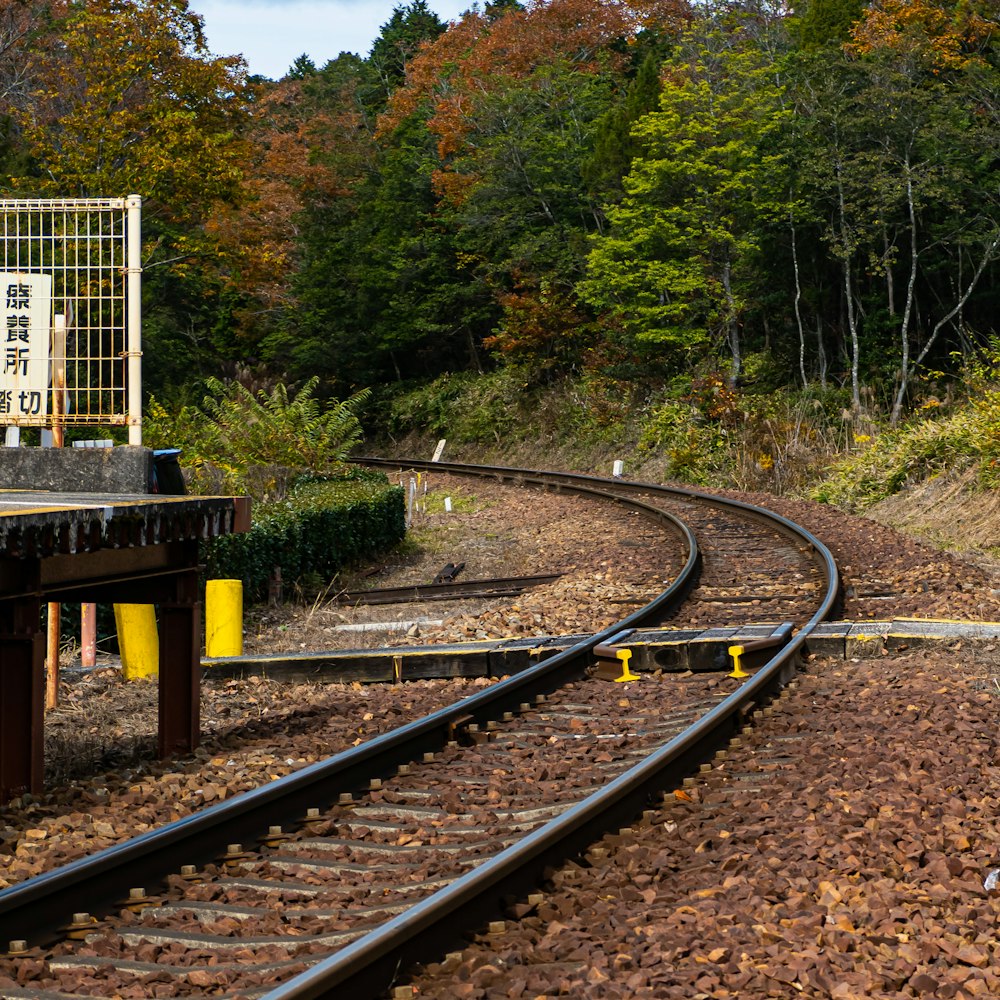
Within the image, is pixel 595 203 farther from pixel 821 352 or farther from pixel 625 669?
pixel 625 669

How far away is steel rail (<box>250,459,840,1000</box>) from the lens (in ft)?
10.9

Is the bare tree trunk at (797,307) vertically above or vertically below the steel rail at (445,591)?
above

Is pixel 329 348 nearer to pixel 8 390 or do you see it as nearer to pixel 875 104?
pixel 875 104

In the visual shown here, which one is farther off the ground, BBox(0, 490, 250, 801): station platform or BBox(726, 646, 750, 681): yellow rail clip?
BBox(0, 490, 250, 801): station platform

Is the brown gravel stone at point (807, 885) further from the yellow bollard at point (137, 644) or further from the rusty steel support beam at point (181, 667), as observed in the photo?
the yellow bollard at point (137, 644)

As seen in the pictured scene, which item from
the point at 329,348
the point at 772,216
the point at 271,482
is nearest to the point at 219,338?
the point at 329,348

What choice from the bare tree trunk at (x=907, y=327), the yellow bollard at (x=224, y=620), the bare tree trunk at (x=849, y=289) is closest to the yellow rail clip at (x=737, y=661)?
the yellow bollard at (x=224, y=620)

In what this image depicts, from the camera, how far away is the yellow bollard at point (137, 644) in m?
8.85

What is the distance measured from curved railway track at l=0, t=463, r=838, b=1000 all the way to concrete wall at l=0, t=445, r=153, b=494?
2409 mm

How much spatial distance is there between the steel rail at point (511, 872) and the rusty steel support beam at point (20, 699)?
2608 millimetres

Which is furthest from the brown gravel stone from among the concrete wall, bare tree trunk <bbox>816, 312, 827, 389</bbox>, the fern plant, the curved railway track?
bare tree trunk <bbox>816, 312, 827, 389</bbox>

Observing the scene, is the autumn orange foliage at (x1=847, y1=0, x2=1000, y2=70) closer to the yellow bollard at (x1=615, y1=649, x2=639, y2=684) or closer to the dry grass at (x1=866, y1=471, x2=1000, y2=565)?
the dry grass at (x1=866, y1=471, x2=1000, y2=565)

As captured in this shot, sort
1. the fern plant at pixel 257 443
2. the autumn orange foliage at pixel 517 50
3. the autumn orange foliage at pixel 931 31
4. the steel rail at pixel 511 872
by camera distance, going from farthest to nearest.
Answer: the autumn orange foliage at pixel 517 50, the autumn orange foliage at pixel 931 31, the fern plant at pixel 257 443, the steel rail at pixel 511 872

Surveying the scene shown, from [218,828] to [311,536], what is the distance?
29.2 feet
